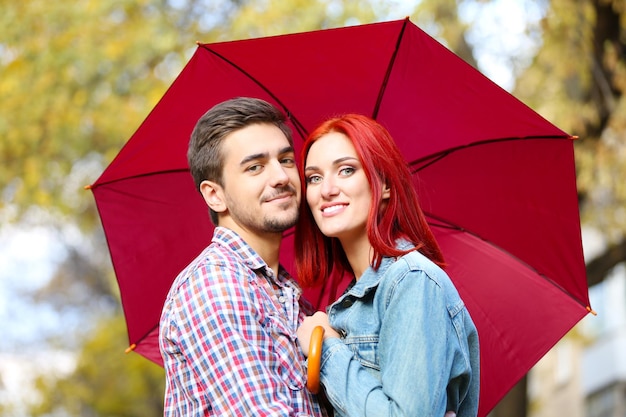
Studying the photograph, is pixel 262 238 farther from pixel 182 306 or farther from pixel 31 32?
pixel 31 32

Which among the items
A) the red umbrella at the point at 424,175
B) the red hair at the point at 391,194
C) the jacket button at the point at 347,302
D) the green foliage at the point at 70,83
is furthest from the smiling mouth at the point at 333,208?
the green foliage at the point at 70,83

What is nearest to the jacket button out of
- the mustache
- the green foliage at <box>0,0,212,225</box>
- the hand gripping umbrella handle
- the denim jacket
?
the denim jacket

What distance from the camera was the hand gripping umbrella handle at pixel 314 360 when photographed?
3.30m

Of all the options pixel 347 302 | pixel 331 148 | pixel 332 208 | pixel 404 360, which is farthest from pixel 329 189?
pixel 404 360

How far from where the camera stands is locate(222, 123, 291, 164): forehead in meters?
3.77

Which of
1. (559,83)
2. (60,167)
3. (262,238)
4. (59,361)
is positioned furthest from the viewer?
(59,361)

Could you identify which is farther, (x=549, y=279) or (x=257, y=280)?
(x=549, y=279)

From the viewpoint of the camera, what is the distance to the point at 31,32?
10602 millimetres

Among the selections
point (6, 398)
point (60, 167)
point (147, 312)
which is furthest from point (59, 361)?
point (147, 312)

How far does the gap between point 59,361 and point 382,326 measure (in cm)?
2026

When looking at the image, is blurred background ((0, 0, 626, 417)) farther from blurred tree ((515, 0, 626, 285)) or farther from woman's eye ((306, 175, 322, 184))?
woman's eye ((306, 175, 322, 184))

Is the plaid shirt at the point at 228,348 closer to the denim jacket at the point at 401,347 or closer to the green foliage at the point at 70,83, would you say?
the denim jacket at the point at 401,347

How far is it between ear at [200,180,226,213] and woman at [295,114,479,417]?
13.7 inches

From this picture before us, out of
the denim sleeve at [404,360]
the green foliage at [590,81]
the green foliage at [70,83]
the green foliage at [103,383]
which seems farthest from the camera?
the green foliage at [103,383]
